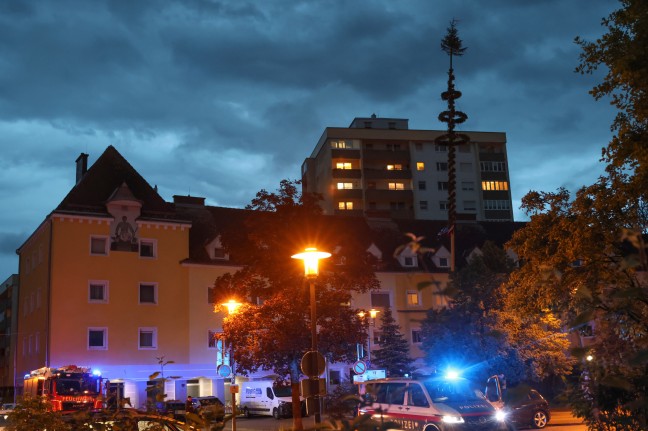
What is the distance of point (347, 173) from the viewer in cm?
9050

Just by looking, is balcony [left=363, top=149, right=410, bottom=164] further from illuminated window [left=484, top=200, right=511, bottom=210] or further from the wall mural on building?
the wall mural on building

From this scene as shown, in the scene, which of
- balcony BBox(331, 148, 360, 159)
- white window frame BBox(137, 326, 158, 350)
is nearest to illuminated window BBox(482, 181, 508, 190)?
balcony BBox(331, 148, 360, 159)

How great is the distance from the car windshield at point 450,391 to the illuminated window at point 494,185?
77.1m

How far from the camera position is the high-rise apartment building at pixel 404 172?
90.5m

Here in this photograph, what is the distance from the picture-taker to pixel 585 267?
23516 mm

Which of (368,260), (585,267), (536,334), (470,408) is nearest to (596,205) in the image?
(585,267)

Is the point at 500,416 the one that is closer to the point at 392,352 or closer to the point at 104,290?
the point at 392,352

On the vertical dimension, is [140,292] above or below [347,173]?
below

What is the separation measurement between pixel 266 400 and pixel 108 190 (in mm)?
19370

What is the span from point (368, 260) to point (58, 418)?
80.6 feet

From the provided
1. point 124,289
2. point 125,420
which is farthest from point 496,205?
point 125,420

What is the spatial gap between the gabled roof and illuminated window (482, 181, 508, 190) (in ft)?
172

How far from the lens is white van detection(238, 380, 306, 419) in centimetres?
4125

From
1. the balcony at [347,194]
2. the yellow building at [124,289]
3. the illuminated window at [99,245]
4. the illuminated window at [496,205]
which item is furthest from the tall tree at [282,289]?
the illuminated window at [496,205]
